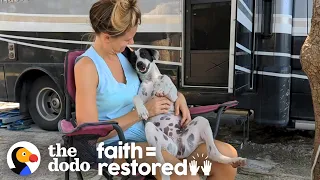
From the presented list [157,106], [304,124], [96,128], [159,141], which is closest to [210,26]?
[304,124]

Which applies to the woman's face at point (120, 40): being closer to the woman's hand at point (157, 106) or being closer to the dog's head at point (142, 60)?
the dog's head at point (142, 60)

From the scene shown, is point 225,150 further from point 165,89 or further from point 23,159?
point 23,159

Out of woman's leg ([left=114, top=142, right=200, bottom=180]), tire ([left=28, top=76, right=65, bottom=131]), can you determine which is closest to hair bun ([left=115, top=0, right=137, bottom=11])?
woman's leg ([left=114, top=142, right=200, bottom=180])

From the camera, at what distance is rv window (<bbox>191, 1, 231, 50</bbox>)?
4.93 metres

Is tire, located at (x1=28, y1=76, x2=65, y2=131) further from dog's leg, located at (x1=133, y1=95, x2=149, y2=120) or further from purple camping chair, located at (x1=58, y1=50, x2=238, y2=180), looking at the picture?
dog's leg, located at (x1=133, y1=95, x2=149, y2=120)

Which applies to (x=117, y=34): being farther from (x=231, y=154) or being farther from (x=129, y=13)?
(x=231, y=154)

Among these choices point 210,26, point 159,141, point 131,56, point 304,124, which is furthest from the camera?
point 210,26

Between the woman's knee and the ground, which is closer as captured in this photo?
the woman's knee

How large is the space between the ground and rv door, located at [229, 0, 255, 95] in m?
0.76

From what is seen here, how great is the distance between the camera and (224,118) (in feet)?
16.0

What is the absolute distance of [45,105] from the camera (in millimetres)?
5812

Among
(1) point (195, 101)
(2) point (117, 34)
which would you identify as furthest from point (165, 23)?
(2) point (117, 34)

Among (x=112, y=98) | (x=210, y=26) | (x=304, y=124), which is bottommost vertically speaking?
(x=304, y=124)

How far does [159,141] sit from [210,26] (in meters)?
3.22
